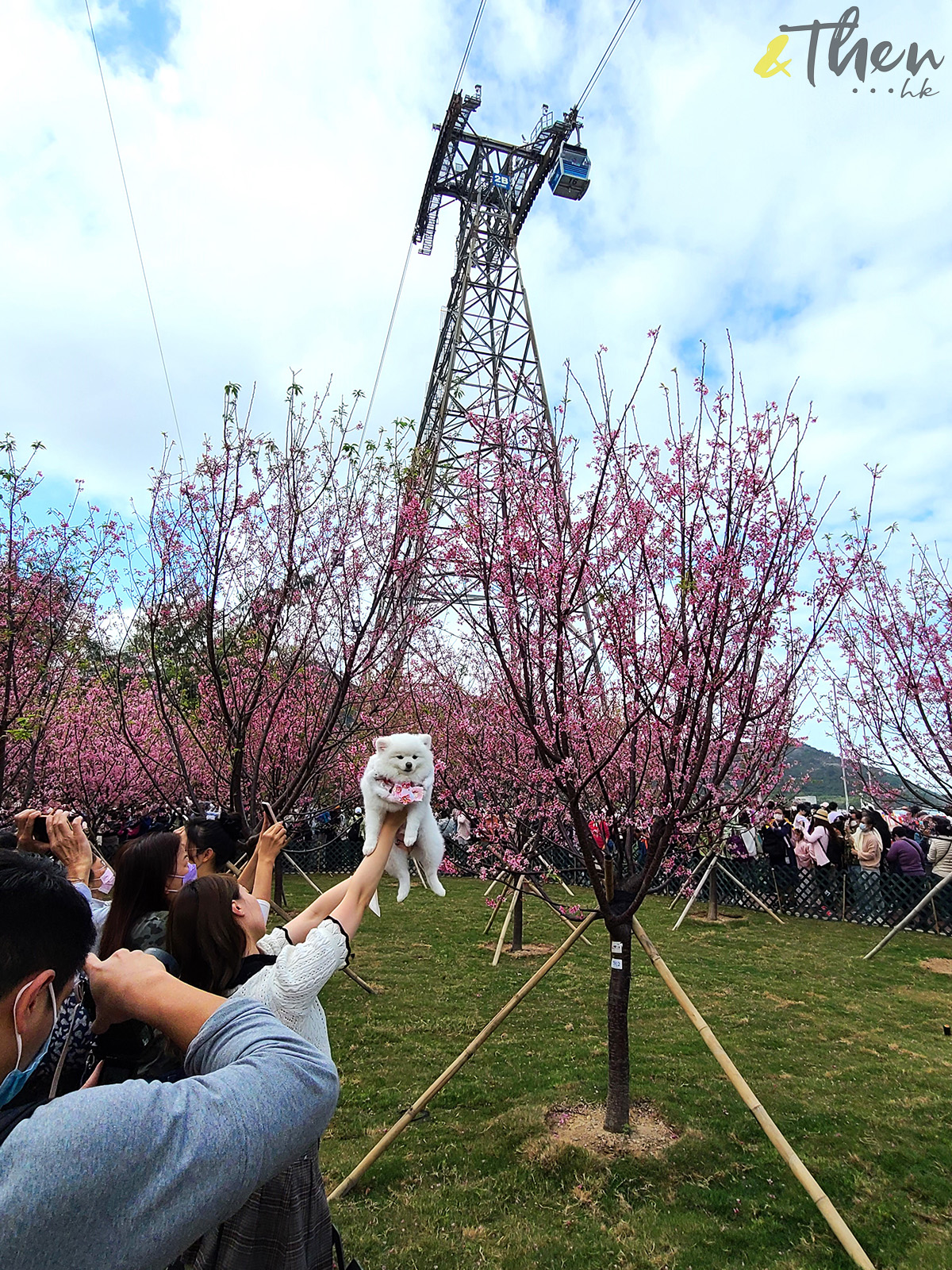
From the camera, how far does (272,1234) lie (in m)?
1.84

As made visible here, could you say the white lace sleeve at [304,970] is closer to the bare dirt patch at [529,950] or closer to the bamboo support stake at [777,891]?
the bare dirt patch at [529,950]

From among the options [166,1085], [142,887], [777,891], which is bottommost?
[777,891]

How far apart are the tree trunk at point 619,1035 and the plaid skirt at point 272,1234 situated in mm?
3045

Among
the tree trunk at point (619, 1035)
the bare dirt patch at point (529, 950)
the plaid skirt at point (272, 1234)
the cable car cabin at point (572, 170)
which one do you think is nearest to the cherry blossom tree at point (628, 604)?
the tree trunk at point (619, 1035)

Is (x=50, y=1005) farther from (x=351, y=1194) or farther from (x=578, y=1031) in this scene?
(x=578, y=1031)

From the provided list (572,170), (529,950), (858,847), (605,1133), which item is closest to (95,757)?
(529,950)

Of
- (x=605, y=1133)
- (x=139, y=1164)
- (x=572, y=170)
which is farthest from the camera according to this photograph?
(x=572, y=170)

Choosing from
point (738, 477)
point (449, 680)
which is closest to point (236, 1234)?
point (738, 477)

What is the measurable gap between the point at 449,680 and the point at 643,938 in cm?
525

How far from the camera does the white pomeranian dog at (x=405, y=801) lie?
2.43 meters

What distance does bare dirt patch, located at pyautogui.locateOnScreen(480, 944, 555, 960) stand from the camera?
31.9 ft

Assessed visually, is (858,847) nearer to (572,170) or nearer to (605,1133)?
(605,1133)

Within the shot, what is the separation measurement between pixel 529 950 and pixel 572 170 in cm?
2187

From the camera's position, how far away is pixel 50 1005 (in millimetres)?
1191
